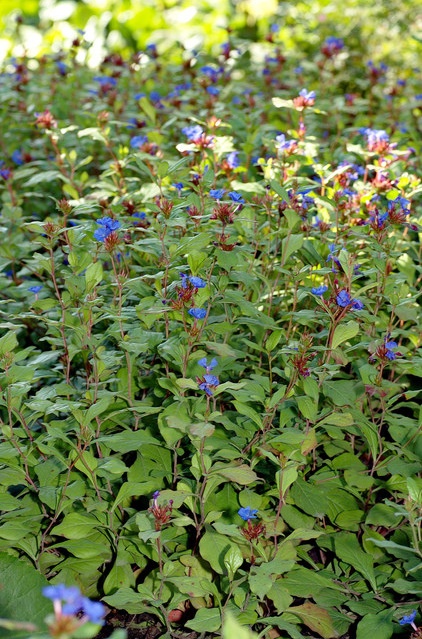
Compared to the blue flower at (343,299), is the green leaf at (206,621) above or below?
below

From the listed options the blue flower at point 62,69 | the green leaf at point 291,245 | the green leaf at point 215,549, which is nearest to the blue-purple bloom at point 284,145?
the green leaf at point 291,245

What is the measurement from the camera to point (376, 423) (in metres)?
2.40

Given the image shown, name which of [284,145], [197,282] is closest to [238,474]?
[197,282]

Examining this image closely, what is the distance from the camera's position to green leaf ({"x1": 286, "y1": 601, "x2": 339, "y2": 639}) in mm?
1998

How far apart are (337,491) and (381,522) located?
0.17 m

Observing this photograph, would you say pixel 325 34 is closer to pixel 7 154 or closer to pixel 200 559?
pixel 7 154

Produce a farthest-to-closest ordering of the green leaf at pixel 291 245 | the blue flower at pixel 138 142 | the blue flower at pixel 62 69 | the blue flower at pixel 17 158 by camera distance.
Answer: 1. the blue flower at pixel 62 69
2. the blue flower at pixel 17 158
3. the blue flower at pixel 138 142
4. the green leaf at pixel 291 245

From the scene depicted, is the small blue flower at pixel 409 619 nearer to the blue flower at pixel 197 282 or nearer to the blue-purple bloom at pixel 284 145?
the blue flower at pixel 197 282

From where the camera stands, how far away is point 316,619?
201 cm

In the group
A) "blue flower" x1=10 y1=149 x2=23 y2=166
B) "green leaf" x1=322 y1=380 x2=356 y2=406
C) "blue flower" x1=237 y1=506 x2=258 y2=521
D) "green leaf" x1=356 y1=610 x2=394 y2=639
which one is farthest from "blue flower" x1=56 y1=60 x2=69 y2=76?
"green leaf" x1=356 y1=610 x2=394 y2=639

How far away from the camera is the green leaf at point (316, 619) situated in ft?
6.56

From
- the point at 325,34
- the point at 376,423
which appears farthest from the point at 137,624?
the point at 325,34

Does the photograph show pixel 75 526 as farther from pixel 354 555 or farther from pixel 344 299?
pixel 344 299

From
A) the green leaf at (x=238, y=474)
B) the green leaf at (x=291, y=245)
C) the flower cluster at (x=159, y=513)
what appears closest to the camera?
the flower cluster at (x=159, y=513)
